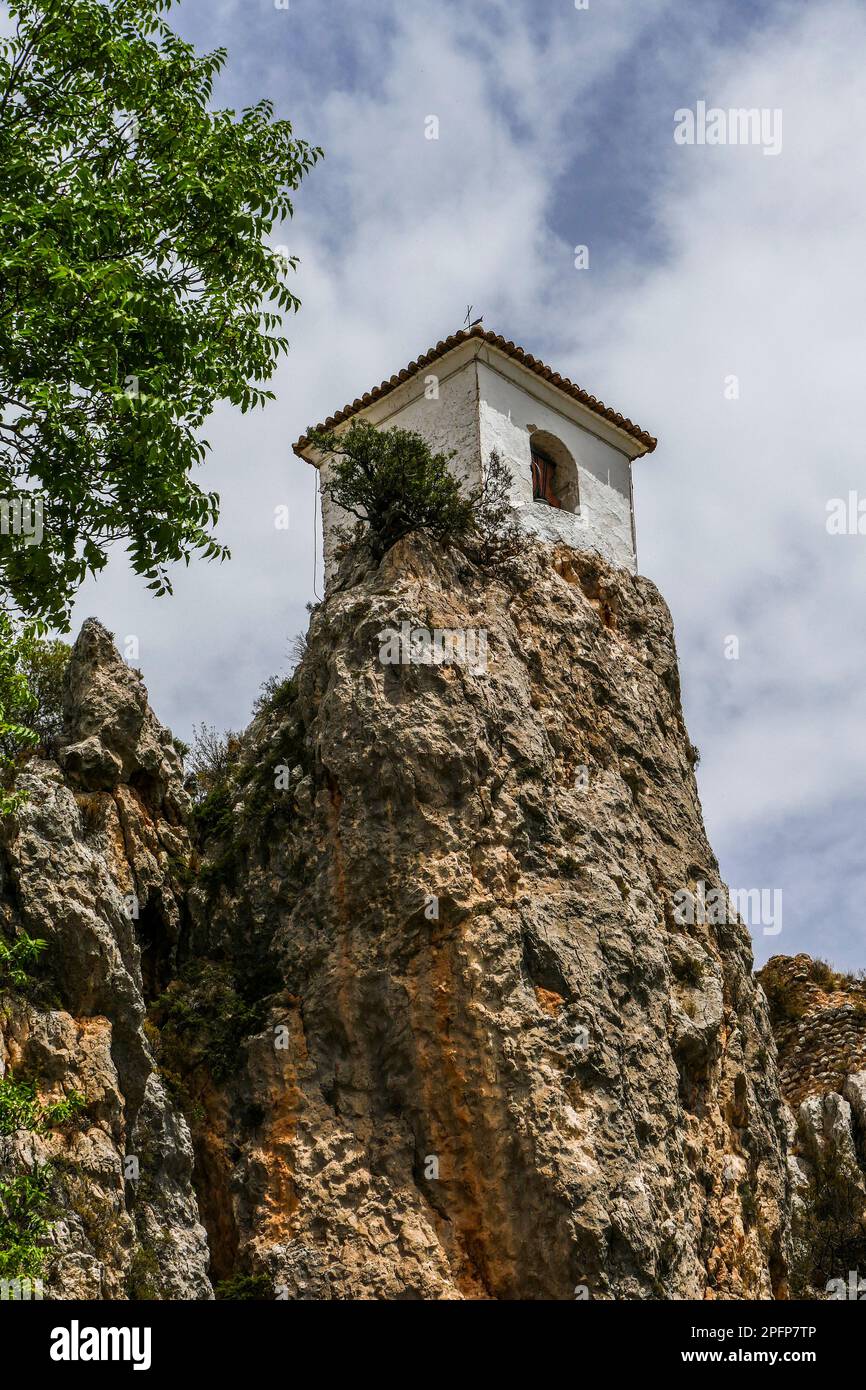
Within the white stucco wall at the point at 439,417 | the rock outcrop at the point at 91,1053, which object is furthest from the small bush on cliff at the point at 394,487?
the rock outcrop at the point at 91,1053

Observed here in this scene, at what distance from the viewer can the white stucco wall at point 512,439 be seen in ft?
82.7

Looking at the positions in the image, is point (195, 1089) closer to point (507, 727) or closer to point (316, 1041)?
point (316, 1041)

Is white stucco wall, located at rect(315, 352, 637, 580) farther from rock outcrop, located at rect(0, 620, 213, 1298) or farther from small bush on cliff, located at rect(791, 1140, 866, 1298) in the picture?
small bush on cliff, located at rect(791, 1140, 866, 1298)

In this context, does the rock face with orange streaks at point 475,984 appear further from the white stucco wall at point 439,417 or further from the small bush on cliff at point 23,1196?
the small bush on cliff at point 23,1196

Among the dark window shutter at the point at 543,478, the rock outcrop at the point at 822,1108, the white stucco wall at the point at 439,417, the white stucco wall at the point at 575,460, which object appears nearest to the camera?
the white stucco wall at the point at 439,417

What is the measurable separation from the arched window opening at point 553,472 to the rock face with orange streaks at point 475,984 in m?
2.70

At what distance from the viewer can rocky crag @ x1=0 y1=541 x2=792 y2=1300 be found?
1706 centimetres

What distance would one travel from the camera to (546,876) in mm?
20344

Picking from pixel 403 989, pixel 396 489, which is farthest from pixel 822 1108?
pixel 396 489

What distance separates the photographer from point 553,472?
27031 millimetres

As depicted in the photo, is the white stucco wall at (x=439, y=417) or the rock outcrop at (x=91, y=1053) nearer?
the rock outcrop at (x=91, y=1053)

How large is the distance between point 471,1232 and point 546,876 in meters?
4.64

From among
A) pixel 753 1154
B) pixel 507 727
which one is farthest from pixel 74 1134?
pixel 753 1154

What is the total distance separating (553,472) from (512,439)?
1.59m
